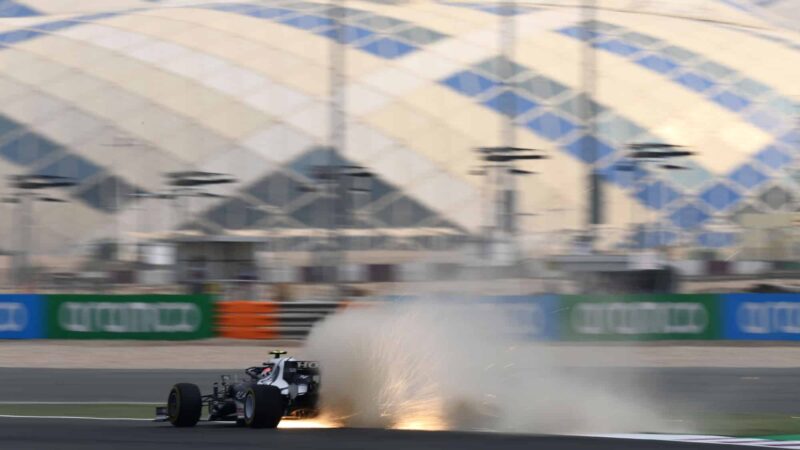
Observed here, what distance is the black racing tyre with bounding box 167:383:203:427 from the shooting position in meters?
16.4

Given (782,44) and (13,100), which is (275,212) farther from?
(782,44)

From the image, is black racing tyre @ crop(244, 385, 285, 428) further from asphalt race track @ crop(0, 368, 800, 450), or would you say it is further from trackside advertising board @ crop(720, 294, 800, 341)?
trackside advertising board @ crop(720, 294, 800, 341)

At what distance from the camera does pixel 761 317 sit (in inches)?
1364

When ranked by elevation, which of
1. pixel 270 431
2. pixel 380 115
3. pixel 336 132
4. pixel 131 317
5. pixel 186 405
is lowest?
pixel 270 431

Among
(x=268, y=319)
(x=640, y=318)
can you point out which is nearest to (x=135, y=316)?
(x=268, y=319)

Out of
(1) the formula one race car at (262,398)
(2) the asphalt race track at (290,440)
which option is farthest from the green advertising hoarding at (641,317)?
(2) the asphalt race track at (290,440)

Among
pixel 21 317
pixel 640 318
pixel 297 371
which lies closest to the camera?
pixel 297 371

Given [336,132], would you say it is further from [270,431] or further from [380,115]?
[270,431]

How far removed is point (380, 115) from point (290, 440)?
51558mm

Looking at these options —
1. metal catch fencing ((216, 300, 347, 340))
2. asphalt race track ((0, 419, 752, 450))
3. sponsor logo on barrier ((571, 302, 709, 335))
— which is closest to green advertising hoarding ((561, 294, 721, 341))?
sponsor logo on barrier ((571, 302, 709, 335))

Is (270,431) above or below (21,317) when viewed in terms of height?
below

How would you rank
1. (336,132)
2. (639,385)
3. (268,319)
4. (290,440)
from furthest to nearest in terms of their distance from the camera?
1. (336,132)
2. (268,319)
3. (639,385)
4. (290,440)

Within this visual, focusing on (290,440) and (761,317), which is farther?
(761,317)

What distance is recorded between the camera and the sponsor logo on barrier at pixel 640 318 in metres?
34.0
